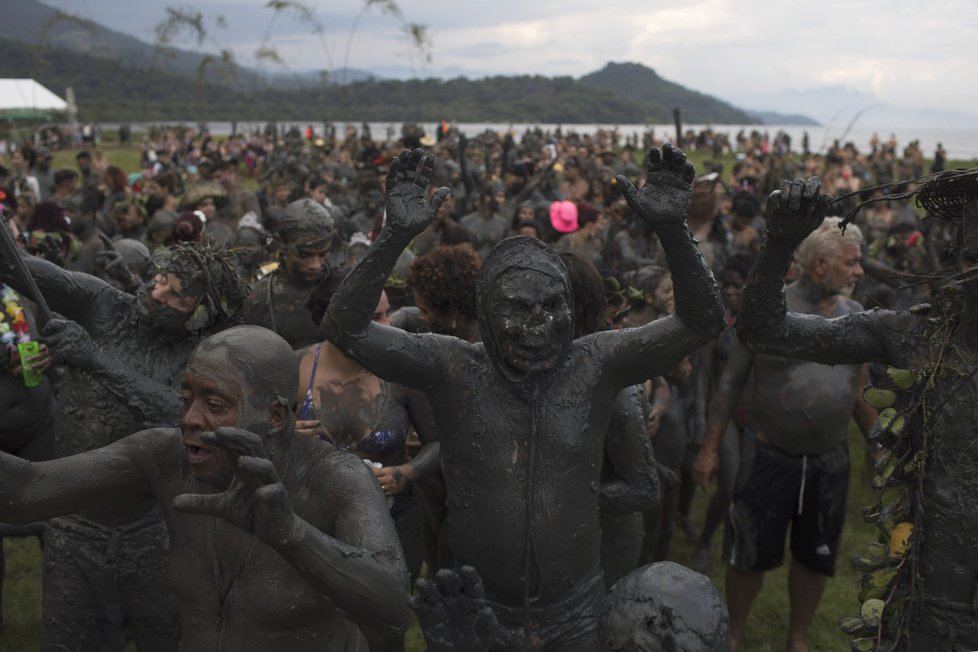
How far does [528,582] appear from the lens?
298 centimetres

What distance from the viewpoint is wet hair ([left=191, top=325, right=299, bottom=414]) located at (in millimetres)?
2441

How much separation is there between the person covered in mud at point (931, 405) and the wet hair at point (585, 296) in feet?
2.33

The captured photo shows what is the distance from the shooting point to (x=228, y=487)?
90.1 inches

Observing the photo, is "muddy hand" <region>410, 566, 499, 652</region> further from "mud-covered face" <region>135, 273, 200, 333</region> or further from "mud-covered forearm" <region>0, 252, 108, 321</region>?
"mud-covered forearm" <region>0, 252, 108, 321</region>

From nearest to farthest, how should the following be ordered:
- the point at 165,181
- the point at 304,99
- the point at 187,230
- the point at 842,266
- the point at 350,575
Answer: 1. the point at 350,575
2. the point at 842,266
3. the point at 187,230
4. the point at 165,181
5. the point at 304,99

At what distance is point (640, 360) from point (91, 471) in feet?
5.79

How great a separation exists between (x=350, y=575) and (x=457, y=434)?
0.98 m

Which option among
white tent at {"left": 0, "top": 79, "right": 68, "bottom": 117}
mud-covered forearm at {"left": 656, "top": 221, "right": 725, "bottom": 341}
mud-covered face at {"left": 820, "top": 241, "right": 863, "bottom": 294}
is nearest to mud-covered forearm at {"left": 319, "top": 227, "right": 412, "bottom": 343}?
mud-covered forearm at {"left": 656, "top": 221, "right": 725, "bottom": 341}

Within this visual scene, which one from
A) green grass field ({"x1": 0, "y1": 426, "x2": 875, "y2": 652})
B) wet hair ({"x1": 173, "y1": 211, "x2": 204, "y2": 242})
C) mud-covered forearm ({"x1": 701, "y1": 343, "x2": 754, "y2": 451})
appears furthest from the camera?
wet hair ({"x1": 173, "y1": 211, "x2": 204, "y2": 242})

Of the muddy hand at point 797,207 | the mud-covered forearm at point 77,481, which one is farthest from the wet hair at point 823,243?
the mud-covered forearm at point 77,481

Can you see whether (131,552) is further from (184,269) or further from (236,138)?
(236,138)

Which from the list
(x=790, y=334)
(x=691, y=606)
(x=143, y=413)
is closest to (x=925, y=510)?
(x=790, y=334)

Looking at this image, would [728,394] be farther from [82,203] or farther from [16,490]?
[82,203]

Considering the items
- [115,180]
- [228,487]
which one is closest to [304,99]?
[115,180]
